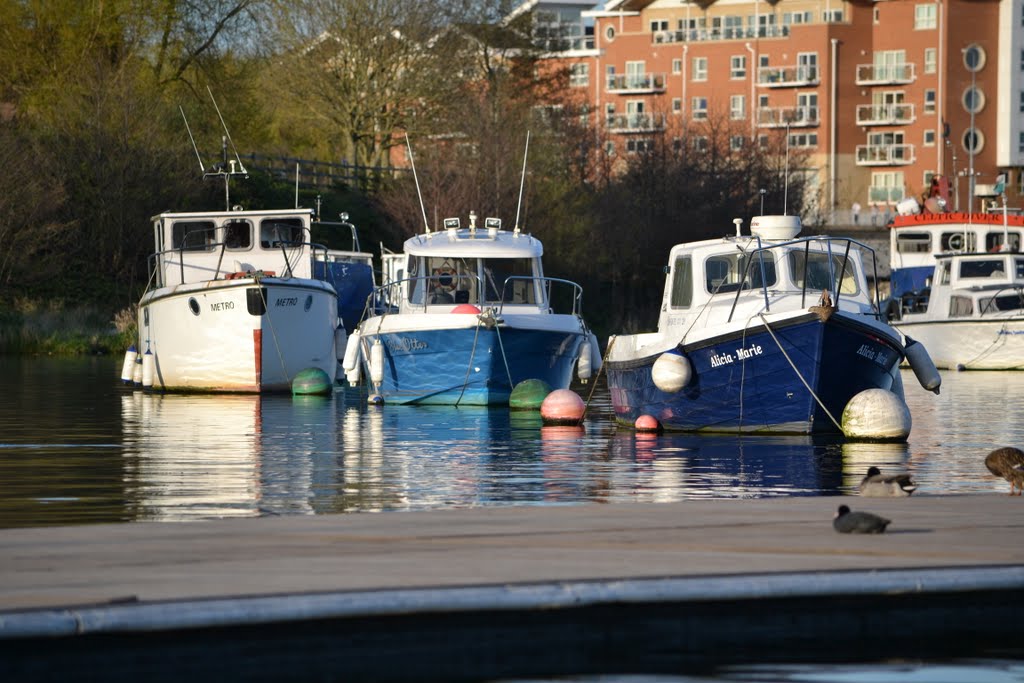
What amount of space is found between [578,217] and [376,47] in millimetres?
11745

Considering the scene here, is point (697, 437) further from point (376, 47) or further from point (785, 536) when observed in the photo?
point (376, 47)

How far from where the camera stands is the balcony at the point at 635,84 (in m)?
116

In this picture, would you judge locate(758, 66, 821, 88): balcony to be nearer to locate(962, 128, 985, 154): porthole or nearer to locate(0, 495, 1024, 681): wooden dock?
locate(962, 128, 985, 154): porthole

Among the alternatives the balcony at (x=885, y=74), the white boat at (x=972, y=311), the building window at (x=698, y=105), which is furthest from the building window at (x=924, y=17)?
the white boat at (x=972, y=311)

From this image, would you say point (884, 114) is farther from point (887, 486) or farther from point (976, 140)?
point (887, 486)

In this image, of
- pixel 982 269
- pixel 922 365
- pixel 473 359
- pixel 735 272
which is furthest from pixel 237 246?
pixel 982 269

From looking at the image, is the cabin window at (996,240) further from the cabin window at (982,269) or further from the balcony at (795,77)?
the balcony at (795,77)

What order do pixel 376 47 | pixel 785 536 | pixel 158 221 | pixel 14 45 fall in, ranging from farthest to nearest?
pixel 376 47 < pixel 14 45 < pixel 158 221 < pixel 785 536

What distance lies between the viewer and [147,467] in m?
18.0

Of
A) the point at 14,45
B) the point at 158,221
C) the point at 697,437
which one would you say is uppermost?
the point at 14,45

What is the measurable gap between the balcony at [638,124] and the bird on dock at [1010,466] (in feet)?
236

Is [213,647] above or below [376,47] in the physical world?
below

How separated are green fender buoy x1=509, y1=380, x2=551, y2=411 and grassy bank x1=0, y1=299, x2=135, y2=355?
86.4 feet

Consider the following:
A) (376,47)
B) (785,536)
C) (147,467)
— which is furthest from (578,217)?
(785,536)
